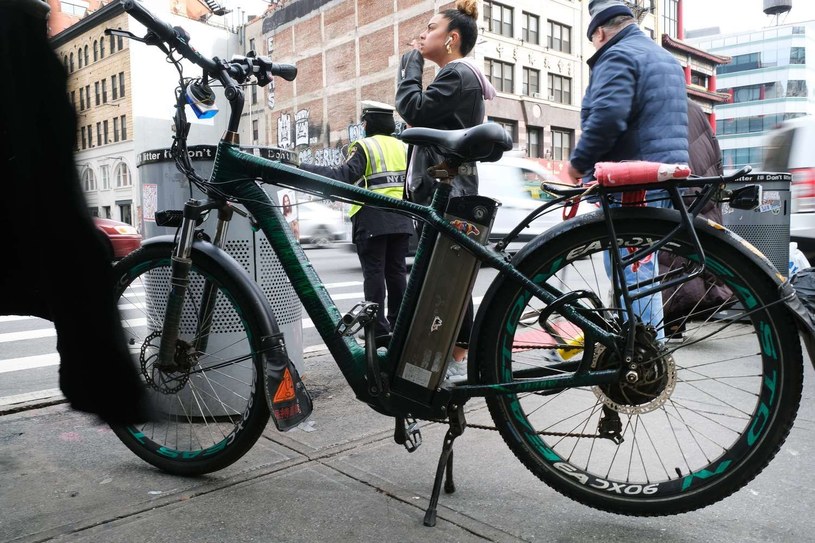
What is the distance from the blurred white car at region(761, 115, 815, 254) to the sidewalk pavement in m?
5.50

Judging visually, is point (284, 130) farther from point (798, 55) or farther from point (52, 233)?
point (798, 55)

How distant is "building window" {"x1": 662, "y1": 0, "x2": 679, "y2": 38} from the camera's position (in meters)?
48.9

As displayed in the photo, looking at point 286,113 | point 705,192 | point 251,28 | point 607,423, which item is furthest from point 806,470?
point 251,28

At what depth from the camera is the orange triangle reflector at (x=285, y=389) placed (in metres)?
2.61

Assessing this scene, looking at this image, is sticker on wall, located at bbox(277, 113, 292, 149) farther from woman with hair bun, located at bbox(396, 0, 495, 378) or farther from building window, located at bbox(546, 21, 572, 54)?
woman with hair bun, located at bbox(396, 0, 495, 378)

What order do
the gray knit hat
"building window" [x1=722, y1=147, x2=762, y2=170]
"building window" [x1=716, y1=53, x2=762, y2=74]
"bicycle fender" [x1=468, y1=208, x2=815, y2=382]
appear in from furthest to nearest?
"building window" [x1=722, y1=147, x2=762, y2=170], "building window" [x1=716, y1=53, x2=762, y2=74], the gray knit hat, "bicycle fender" [x1=468, y1=208, x2=815, y2=382]

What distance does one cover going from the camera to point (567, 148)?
41.1 m

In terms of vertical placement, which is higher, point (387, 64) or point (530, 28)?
point (530, 28)

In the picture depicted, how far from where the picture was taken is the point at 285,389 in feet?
8.61

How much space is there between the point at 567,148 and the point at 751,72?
5767 centimetres

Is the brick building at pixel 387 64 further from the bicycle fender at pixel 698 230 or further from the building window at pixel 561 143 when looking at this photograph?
the bicycle fender at pixel 698 230

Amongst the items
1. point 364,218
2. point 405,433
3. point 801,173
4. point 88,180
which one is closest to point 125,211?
point 801,173

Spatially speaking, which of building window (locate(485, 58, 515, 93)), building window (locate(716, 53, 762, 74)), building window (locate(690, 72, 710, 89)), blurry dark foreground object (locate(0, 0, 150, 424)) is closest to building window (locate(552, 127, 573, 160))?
building window (locate(485, 58, 515, 93))

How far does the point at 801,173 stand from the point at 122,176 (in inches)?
1956
